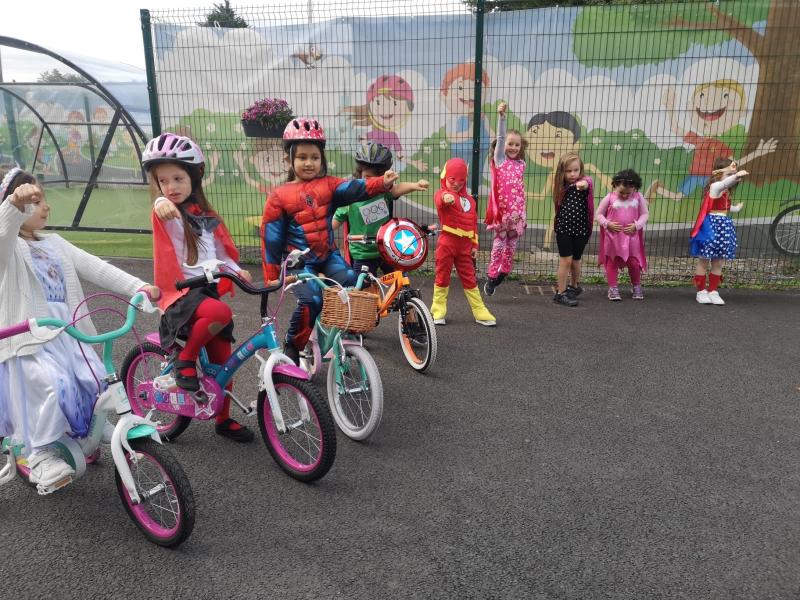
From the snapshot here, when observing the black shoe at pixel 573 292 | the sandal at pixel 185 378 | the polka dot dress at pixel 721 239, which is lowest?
the black shoe at pixel 573 292

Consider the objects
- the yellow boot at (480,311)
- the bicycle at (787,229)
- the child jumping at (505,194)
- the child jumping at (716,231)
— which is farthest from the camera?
the bicycle at (787,229)

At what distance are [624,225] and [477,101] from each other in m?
2.34

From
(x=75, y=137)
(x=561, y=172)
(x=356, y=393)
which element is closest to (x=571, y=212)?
(x=561, y=172)

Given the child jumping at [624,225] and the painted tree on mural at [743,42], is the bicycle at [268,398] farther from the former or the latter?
the painted tree on mural at [743,42]

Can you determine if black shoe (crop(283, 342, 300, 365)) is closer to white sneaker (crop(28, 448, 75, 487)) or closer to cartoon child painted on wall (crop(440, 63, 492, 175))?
white sneaker (crop(28, 448, 75, 487))

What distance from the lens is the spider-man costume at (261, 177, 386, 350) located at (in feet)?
13.6

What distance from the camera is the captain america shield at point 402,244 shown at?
15.1 ft

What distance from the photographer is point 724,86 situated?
768 centimetres

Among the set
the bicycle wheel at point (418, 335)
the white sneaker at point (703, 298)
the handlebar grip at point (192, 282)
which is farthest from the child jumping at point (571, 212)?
the handlebar grip at point (192, 282)

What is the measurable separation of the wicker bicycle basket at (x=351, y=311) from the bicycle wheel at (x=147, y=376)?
1.07 meters

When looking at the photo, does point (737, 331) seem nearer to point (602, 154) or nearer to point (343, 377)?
point (602, 154)

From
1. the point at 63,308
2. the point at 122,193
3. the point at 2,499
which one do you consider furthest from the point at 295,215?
the point at 122,193

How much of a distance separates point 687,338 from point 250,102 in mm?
6162

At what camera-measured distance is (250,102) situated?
8.31 metres
